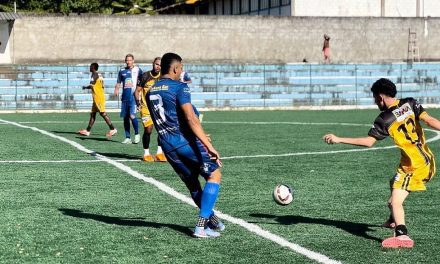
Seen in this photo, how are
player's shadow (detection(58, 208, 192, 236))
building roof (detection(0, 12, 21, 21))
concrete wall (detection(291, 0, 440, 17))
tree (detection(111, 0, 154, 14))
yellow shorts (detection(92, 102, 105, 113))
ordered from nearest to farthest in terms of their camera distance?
player's shadow (detection(58, 208, 192, 236)) → yellow shorts (detection(92, 102, 105, 113)) → building roof (detection(0, 12, 21, 21)) → concrete wall (detection(291, 0, 440, 17)) → tree (detection(111, 0, 154, 14))

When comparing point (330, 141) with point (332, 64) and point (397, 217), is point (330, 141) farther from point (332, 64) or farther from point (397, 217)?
point (332, 64)

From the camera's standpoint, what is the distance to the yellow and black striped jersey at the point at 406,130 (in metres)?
8.83

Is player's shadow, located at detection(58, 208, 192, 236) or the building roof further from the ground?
the building roof

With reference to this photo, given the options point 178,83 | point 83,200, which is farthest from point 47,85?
point 178,83

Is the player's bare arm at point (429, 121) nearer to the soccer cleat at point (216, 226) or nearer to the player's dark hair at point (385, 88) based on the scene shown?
the player's dark hair at point (385, 88)

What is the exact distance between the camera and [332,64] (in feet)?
128

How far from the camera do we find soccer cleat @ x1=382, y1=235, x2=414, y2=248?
852 centimetres

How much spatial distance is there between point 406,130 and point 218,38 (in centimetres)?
3682

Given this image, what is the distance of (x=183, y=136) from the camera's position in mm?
9289

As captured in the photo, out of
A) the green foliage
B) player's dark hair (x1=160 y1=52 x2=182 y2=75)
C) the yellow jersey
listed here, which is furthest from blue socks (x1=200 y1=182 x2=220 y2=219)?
the green foliage

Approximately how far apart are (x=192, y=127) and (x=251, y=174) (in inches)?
233

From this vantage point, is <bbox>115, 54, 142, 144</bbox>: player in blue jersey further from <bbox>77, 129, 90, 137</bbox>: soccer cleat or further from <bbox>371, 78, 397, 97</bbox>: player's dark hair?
<bbox>371, 78, 397, 97</bbox>: player's dark hair

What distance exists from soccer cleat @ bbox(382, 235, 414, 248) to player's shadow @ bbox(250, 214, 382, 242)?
20.4 inches

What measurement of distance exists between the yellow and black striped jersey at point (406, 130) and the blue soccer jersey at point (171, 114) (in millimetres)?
1833
